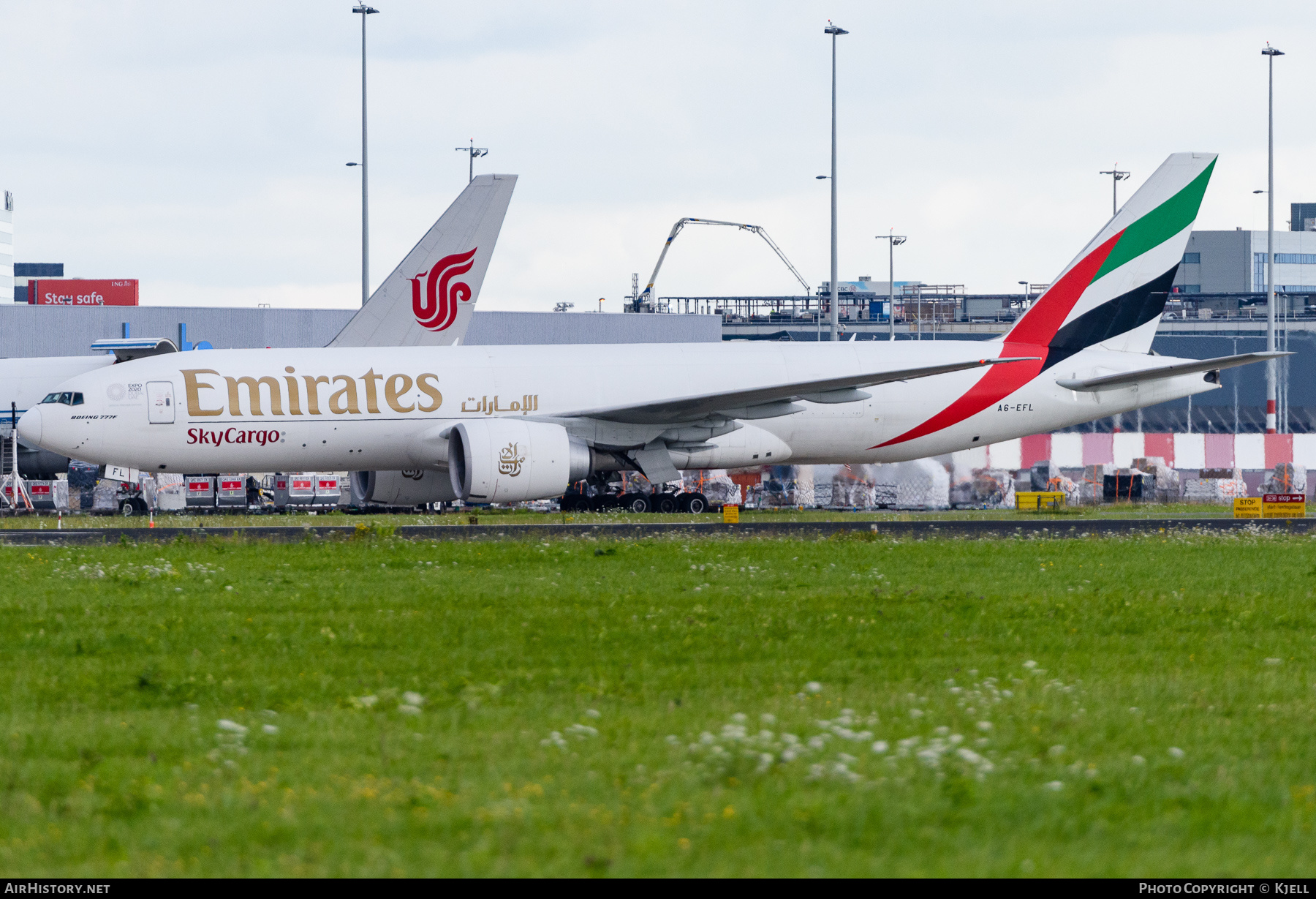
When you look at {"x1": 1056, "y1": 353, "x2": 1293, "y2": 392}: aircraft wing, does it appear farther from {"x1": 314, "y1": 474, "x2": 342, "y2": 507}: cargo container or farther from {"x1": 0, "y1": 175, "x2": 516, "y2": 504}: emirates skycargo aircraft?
{"x1": 314, "y1": 474, "x2": 342, "y2": 507}: cargo container

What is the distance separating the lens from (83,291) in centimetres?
12369

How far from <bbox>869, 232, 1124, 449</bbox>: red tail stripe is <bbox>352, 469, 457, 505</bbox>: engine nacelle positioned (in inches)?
399

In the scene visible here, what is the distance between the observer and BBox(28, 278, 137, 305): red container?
11949 centimetres

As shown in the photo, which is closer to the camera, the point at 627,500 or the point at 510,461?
Result: the point at 510,461

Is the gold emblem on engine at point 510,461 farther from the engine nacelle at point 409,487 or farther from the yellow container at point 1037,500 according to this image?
the yellow container at point 1037,500

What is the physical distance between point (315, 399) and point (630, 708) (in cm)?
2279

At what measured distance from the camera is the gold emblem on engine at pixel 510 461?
28438mm

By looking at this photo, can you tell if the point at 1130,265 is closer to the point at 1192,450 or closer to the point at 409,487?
the point at 1192,450

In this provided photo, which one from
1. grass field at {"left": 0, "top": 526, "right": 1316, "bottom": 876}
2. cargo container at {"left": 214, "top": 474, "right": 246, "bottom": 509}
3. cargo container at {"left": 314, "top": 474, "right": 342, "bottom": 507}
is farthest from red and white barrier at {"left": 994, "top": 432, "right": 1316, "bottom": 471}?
grass field at {"left": 0, "top": 526, "right": 1316, "bottom": 876}

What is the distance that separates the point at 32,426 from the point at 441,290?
38.6ft

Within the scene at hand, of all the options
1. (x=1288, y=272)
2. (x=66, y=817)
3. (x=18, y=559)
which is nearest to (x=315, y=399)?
(x=18, y=559)

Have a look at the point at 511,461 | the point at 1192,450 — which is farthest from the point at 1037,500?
the point at 511,461

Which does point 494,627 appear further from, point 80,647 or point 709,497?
point 709,497

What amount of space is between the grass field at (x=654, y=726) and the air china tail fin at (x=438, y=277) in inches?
906
